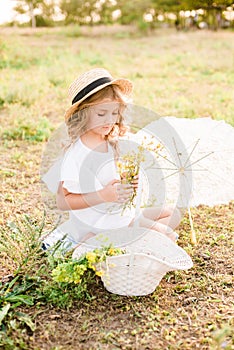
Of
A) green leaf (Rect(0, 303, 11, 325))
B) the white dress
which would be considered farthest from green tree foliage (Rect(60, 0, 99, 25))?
green leaf (Rect(0, 303, 11, 325))

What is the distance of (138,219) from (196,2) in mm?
4324

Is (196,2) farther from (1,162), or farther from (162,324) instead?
(162,324)

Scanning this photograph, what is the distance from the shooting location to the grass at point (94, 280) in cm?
217

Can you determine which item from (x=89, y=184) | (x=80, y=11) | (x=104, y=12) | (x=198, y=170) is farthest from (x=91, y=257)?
(x=104, y=12)

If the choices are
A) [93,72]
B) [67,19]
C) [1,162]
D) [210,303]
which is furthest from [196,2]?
[67,19]

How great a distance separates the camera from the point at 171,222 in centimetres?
307

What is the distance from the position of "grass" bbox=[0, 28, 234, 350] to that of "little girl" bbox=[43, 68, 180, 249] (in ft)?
0.89

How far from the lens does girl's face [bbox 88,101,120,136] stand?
2.68 meters

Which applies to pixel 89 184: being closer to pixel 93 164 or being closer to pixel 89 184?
pixel 89 184

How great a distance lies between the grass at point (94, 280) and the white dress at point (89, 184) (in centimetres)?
27

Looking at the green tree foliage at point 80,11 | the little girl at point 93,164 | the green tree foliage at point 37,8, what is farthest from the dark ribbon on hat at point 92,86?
the green tree foliage at point 80,11

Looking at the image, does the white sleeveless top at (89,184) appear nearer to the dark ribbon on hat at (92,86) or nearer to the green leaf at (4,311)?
the dark ribbon on hat at (92,86)

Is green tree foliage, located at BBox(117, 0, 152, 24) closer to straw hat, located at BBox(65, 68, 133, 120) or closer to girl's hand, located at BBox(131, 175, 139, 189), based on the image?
straw hat, located at BBox(65, 68, 133, 120)

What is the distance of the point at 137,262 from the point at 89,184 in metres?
0.60
